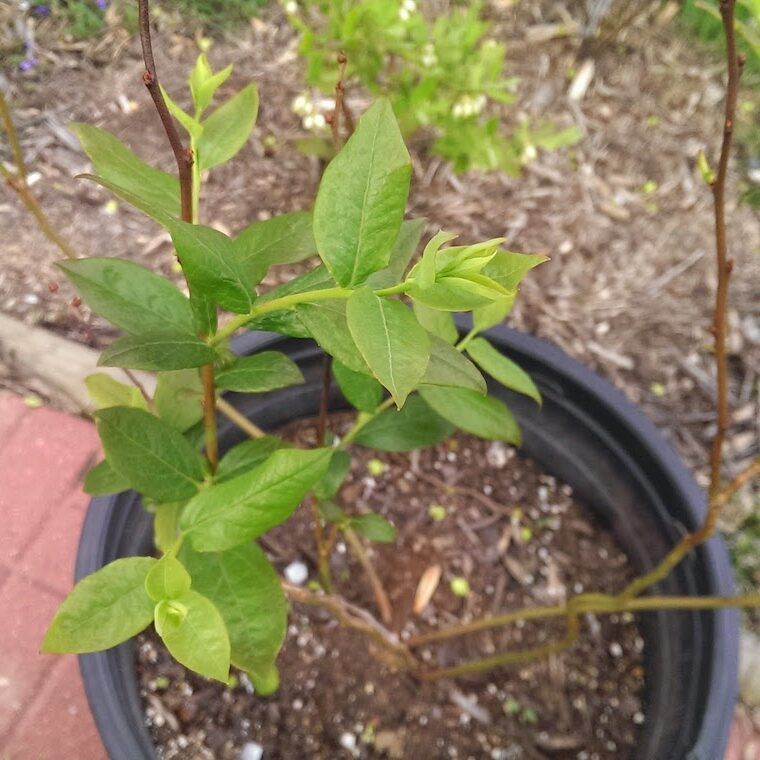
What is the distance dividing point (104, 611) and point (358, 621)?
532mm

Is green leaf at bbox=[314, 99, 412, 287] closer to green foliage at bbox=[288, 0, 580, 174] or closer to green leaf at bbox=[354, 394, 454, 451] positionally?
green leaf at bbox=[354, 394, 454, 451]

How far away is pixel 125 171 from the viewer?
2.25 feet

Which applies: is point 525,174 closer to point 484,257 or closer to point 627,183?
point 627,183

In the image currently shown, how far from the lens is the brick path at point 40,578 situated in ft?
4.32

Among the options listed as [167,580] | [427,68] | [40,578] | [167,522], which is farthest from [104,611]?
[427,68]

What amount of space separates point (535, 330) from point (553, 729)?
0.84m

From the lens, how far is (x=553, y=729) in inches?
49.8

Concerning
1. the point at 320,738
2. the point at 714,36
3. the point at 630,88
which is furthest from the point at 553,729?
the point at 714,36

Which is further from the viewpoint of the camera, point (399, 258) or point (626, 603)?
point (626, 603)

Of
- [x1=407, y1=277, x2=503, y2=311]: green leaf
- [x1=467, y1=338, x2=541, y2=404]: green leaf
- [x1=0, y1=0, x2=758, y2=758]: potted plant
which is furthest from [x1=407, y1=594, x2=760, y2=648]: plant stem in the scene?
[x1=407, y1=277, x2=503, y2=311]: green leaf

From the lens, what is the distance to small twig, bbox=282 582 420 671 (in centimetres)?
103

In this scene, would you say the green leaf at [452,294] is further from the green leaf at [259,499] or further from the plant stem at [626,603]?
the plant stem at [626,603]

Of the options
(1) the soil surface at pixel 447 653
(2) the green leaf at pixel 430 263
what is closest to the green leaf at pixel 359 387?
(2) the green leaf at pixel 430 263

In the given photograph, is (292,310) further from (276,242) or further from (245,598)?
(245,598)
